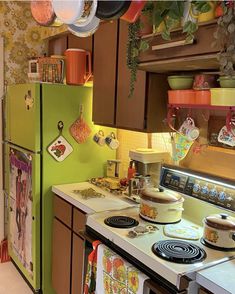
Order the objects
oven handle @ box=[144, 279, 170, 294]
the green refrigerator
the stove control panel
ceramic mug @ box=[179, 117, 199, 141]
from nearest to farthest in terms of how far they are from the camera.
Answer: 1. oven handle @ box=[144, 279, 170, 294]
2. the stove control panel
3. ceramic mug @ box=[179, 117, 199, 141]
4. the green refrigerator

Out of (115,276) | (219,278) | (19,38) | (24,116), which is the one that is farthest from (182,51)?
(19,38)

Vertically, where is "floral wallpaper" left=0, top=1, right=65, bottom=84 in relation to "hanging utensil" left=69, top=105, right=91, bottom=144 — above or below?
above

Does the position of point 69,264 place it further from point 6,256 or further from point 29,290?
point 6,256

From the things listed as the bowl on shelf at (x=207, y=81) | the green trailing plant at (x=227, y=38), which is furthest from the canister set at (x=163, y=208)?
the green trailing plant at (x=227, y=38)

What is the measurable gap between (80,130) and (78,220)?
0.77 m

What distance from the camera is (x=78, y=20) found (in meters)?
1.14

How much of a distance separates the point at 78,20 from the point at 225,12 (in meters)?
0.60

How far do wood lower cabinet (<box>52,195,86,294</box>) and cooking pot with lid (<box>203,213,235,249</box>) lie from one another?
89cm

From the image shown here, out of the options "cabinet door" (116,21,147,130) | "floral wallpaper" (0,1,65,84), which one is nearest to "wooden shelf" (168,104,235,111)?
"cabinet door" (116,21,147,130)

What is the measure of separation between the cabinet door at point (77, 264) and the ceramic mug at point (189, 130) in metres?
1.02

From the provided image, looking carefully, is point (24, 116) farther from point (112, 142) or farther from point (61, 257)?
point (61, 257)

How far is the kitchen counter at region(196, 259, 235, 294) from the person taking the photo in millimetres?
1274

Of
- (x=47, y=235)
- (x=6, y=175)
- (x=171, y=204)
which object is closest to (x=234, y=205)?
(x=171, y=204)

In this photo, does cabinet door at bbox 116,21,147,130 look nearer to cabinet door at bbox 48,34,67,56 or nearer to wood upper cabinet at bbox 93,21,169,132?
wood upper cabinet at bbox 93,21,169,132
